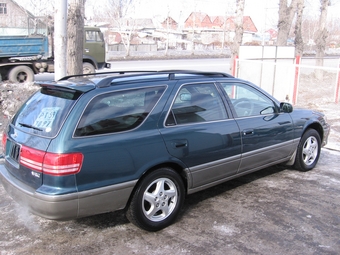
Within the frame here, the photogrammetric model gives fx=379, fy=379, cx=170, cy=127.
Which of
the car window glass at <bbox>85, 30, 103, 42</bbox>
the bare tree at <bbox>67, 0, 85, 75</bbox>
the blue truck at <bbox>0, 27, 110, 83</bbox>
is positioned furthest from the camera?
the car window glass at <bbox>85, 30, 103, 42</bbox>

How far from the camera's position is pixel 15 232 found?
12.7 feet

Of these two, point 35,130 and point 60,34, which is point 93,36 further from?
point 35,130

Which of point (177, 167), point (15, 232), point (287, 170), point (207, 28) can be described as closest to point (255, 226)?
point (177, 167)

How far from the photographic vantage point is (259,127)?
4.80 meters

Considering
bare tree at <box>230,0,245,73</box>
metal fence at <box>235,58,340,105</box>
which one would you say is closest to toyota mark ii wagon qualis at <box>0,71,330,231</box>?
metal fence at <box>235,58,340,105</box>

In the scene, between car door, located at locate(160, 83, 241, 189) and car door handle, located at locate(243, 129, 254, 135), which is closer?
car door, located at locate(160, 83, 241, 189)

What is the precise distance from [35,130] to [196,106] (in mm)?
1748

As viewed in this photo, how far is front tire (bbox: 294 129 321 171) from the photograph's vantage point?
555cm

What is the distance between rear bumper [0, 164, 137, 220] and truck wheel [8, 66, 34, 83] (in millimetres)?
12965

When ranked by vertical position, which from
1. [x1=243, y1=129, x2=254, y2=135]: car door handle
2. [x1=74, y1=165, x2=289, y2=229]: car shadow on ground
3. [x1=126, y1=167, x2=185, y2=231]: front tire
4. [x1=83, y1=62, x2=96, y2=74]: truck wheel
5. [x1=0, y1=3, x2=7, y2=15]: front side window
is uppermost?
[x1=0, y1=3, x2=7, y2=15]: front side window

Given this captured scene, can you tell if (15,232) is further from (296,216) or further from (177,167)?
(296,216)

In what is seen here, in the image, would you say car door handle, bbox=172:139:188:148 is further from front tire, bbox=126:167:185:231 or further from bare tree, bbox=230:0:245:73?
bare tree, bbox=230:0:245:73

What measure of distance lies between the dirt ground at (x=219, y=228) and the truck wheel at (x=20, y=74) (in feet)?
38.4

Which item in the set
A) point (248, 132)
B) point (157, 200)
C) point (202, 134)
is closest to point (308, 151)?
point (248, 132)
